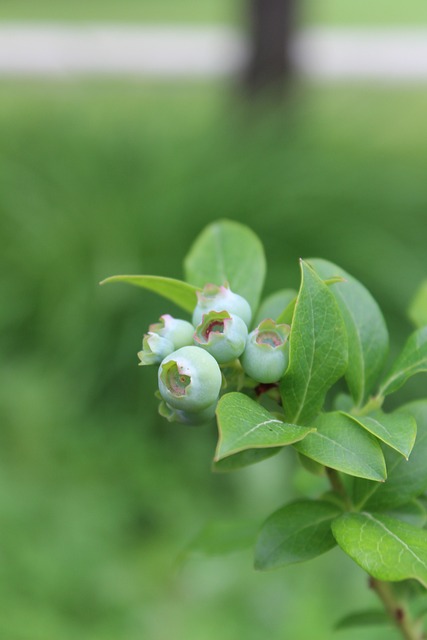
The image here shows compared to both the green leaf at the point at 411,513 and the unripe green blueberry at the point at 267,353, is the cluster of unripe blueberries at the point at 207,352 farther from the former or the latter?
the green leaf at the point at 411,513

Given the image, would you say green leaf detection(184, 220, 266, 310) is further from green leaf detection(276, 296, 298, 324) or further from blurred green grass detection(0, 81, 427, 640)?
blurred green grass detection(0, 81, 427, 640)

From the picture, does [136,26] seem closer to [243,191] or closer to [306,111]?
[306,111]

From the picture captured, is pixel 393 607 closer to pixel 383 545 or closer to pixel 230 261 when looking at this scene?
pixel 383 545

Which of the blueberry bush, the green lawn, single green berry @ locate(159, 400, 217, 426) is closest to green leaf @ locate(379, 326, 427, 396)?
the blueberry bush

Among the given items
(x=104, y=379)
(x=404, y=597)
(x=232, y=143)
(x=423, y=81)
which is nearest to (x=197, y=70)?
(x=423, y=81)

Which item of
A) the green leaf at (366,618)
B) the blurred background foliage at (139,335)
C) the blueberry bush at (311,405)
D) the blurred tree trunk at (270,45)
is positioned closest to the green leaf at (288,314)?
the blueberry bush at (311,405)
